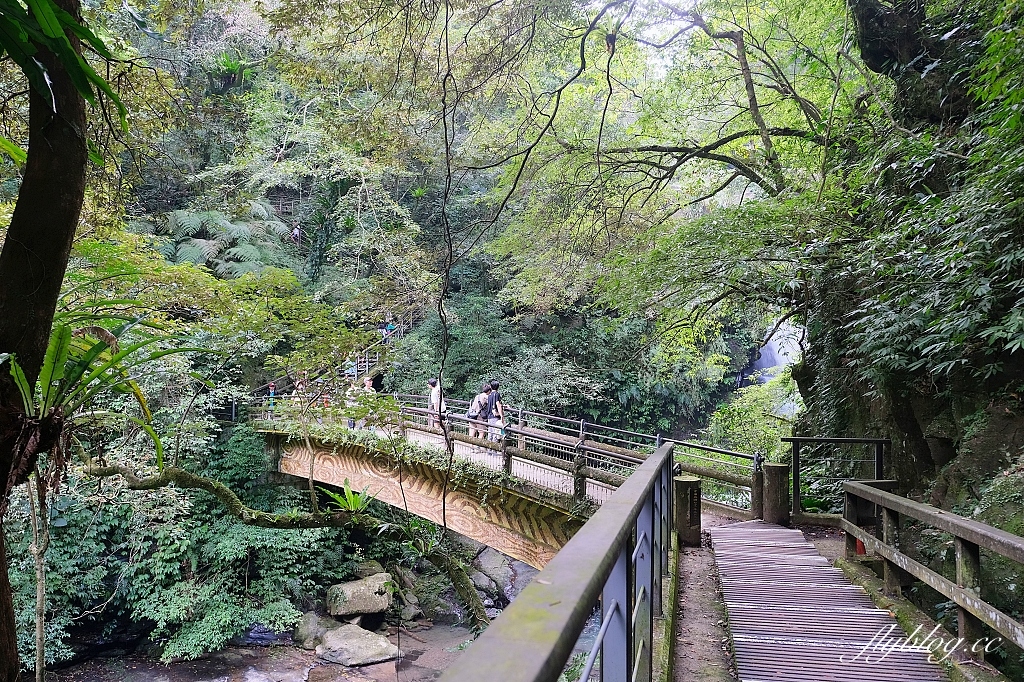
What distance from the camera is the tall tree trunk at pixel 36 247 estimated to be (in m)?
2.13

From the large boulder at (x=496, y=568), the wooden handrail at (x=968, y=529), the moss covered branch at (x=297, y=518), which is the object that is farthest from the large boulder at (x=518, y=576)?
the wooden handrail at (x=968, y=529)

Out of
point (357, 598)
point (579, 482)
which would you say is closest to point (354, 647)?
point (357, 598)

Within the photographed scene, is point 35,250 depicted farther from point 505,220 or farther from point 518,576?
point 518,576

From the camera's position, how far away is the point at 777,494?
20.5 ft

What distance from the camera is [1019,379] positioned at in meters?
Answer: 5.36

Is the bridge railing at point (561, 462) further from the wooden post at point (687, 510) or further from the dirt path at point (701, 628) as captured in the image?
the dirt path at point (701, 628)

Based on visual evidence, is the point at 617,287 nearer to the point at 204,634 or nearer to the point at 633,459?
the point at 633,459

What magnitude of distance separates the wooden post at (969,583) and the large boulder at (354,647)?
35.4ft

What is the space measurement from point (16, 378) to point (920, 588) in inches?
238

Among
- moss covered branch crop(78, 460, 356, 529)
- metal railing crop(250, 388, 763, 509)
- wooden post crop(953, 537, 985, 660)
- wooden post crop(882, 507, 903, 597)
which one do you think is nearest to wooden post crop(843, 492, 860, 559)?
wooden post crop(882, 507, 903, 597)

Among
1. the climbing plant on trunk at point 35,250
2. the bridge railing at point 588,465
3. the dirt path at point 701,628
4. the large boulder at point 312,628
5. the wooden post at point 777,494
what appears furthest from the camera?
the large boulder at point 312,628

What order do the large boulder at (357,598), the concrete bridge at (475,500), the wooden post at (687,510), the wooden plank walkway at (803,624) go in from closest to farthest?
the wooden plank walkway at (803,624) → the wooden post at (687,510) → the concrete bridge at (475,500) → the large boulder at (357,598)

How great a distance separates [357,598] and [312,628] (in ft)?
3.46

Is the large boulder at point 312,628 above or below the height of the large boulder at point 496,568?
below
